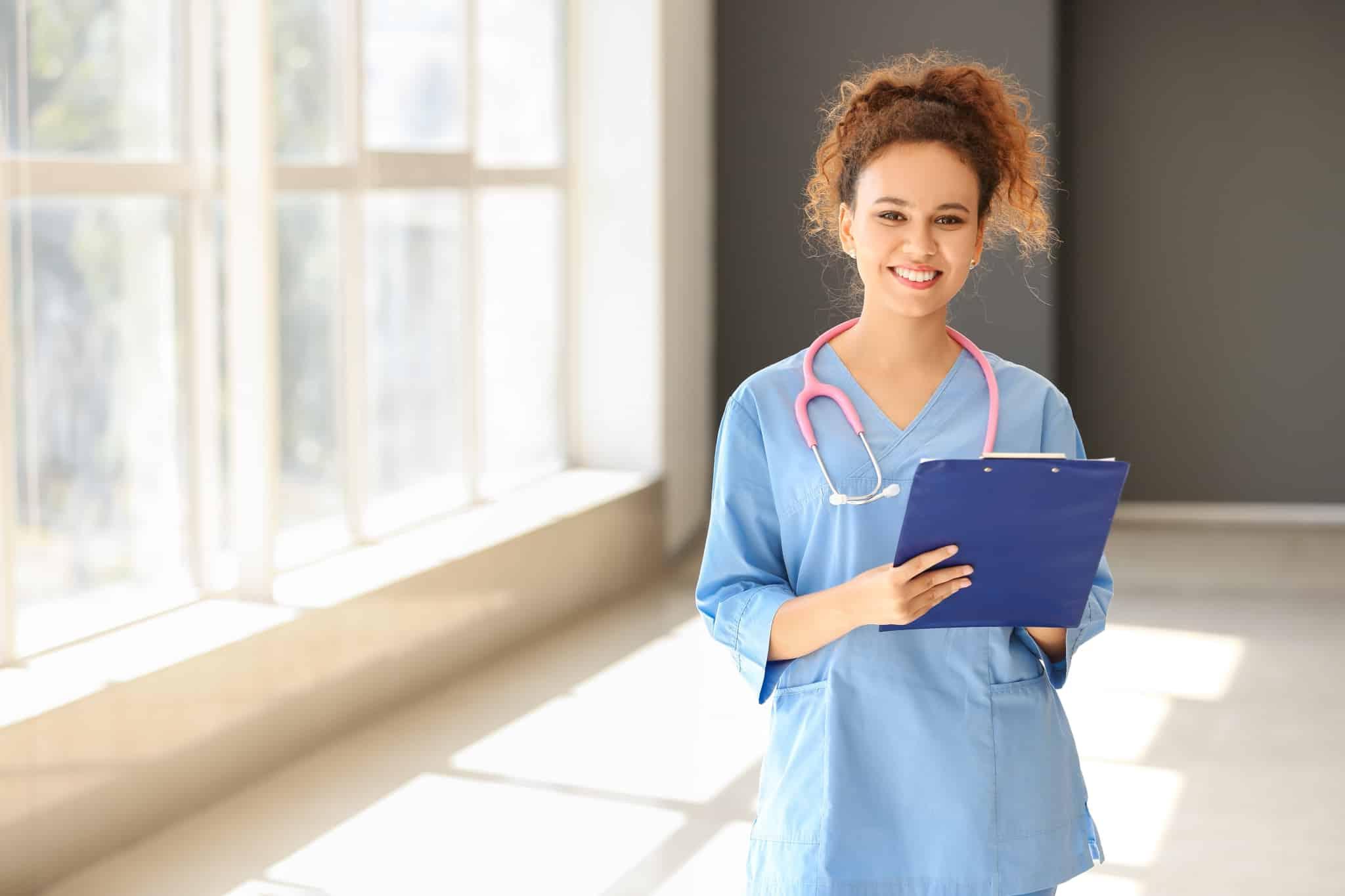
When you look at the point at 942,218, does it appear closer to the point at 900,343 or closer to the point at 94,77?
the point at 900,343

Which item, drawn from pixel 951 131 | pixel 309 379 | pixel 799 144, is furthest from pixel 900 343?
pixel 799 144

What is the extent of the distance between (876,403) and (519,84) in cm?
429

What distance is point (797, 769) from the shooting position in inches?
56.4

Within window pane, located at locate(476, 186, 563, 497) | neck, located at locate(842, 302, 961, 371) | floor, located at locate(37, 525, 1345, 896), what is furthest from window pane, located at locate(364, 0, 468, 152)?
neck, located at locate(842, 302, 961, 371)

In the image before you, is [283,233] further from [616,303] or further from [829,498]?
[829,498]

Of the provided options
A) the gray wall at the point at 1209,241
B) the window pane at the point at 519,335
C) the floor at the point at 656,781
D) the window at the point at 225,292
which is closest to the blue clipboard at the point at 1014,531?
the floor at the point at 656,781

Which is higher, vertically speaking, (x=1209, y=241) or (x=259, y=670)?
(x=1209, y=241)

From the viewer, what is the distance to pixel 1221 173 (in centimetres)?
705

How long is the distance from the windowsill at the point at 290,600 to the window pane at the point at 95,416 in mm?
73

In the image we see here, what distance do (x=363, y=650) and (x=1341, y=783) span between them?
7.70 ft

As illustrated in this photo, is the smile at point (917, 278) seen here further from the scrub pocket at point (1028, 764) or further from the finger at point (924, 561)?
the scrub pocket at point (1028, 764)

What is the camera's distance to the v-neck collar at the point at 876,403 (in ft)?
4.76

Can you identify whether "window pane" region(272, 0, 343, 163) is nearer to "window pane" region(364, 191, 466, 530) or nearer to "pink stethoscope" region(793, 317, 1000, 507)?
"window pane" region(364, 191, 466, 530)

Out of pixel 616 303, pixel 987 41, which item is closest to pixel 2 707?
pixel 616 303
